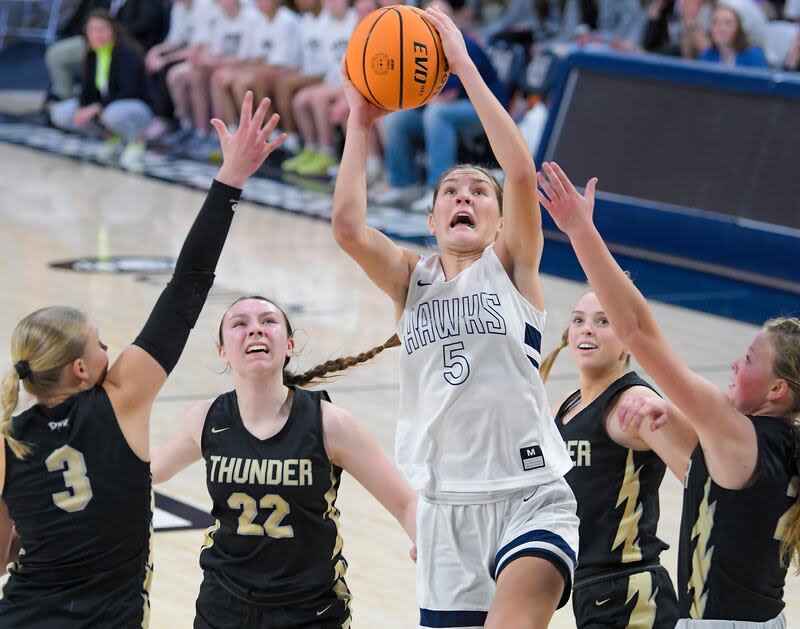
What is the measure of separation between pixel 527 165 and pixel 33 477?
1.51 m

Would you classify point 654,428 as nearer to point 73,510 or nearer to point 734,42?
point 73,510

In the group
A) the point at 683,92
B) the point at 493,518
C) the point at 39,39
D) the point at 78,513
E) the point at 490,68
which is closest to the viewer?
the point at 78,513

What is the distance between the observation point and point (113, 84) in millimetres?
17312

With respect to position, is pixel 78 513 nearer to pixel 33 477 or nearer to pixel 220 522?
pixel 33 477

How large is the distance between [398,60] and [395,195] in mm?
9839

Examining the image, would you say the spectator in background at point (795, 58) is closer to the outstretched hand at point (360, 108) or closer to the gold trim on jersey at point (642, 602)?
the outstretched hand at point (360, 108)

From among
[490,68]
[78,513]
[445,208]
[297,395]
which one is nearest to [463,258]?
[445,208]

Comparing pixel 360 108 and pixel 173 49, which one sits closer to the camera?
pixel 360 108

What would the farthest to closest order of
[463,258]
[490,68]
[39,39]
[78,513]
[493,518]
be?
1. [39,39]
2. [490,68]
3. [463,258]
4. [493,518]
5. [78,513]

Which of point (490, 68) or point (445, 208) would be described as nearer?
point (445, 208)

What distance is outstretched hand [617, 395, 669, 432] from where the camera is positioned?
146 inches

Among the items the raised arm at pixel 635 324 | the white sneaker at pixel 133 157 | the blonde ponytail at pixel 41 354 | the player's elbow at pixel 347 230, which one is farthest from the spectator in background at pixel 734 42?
the blonde ponytail at pixel 41 354

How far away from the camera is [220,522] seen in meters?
4.23

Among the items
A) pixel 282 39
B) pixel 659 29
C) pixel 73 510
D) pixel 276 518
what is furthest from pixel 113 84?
pixel 73 510
